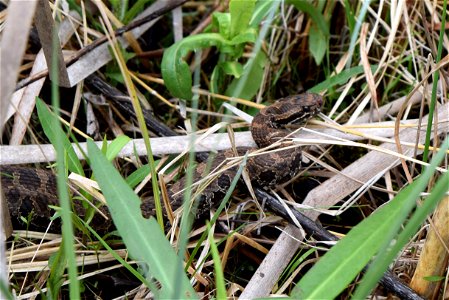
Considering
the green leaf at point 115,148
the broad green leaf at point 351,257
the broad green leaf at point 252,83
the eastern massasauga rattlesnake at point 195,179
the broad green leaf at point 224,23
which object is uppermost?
the broad green leaf at point 224,23

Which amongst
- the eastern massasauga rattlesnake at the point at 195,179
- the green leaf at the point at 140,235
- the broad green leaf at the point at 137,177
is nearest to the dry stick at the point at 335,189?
the eastern massasauga rattlesnake at the point at 195,179

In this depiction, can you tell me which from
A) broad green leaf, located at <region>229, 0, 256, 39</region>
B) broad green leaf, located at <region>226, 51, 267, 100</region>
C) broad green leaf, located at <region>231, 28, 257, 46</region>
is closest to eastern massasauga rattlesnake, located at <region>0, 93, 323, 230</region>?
broad green leaf, located at <region>226, 51, 267, 100</region>

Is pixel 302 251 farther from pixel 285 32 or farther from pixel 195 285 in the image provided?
pixel 285 32

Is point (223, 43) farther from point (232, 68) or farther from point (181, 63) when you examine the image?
point (181, 63)

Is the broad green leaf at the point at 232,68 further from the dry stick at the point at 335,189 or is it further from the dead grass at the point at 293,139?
the dry stick at the point at 335,189

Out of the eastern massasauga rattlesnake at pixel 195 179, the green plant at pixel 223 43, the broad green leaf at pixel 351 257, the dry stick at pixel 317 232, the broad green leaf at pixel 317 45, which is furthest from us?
the broad green leaf at pixel 317 45

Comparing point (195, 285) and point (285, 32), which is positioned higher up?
point (285, 32)

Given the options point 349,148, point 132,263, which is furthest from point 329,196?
point 132,263
